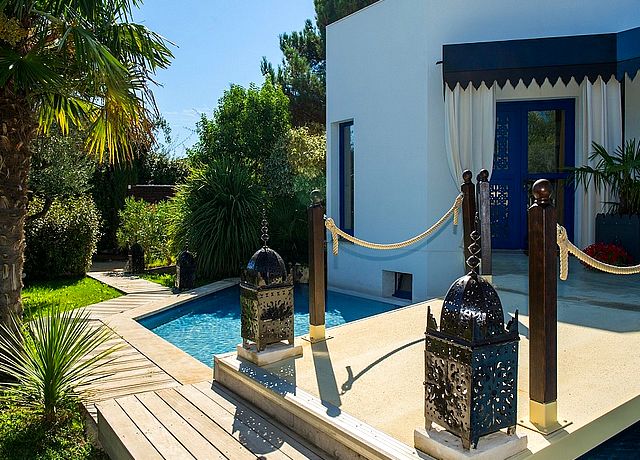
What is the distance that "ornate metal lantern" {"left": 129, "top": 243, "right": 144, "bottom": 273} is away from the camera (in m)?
13.8

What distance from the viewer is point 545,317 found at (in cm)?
321

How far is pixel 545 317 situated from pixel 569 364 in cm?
145

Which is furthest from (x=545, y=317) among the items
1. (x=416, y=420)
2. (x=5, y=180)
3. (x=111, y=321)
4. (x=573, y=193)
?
(x=573, y=193)

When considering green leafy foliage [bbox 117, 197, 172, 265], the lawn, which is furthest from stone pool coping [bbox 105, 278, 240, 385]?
green leafy foliage [bbox 117, 197, 172, 265]

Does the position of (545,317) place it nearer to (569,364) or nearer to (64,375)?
(569,364)

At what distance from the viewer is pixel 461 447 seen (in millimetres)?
2898

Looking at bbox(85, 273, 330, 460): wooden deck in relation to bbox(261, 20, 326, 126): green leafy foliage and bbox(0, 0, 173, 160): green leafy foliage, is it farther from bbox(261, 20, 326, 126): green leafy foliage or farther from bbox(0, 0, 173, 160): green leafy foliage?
bbox(261, 20, 326, 126): green leafy foliage

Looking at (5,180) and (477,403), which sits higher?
(5,180)

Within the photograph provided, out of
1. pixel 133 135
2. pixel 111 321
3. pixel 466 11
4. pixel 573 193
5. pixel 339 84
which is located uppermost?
pixel 466 11

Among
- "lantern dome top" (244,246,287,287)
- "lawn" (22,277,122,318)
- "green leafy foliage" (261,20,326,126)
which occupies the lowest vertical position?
"lawn" (22,277,122,318)

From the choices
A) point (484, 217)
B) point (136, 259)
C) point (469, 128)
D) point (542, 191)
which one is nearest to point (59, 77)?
point (542, 191)

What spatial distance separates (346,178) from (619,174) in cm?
539

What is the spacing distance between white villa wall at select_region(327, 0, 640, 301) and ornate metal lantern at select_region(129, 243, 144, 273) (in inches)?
227

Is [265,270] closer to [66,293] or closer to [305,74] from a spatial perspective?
[66,293]
